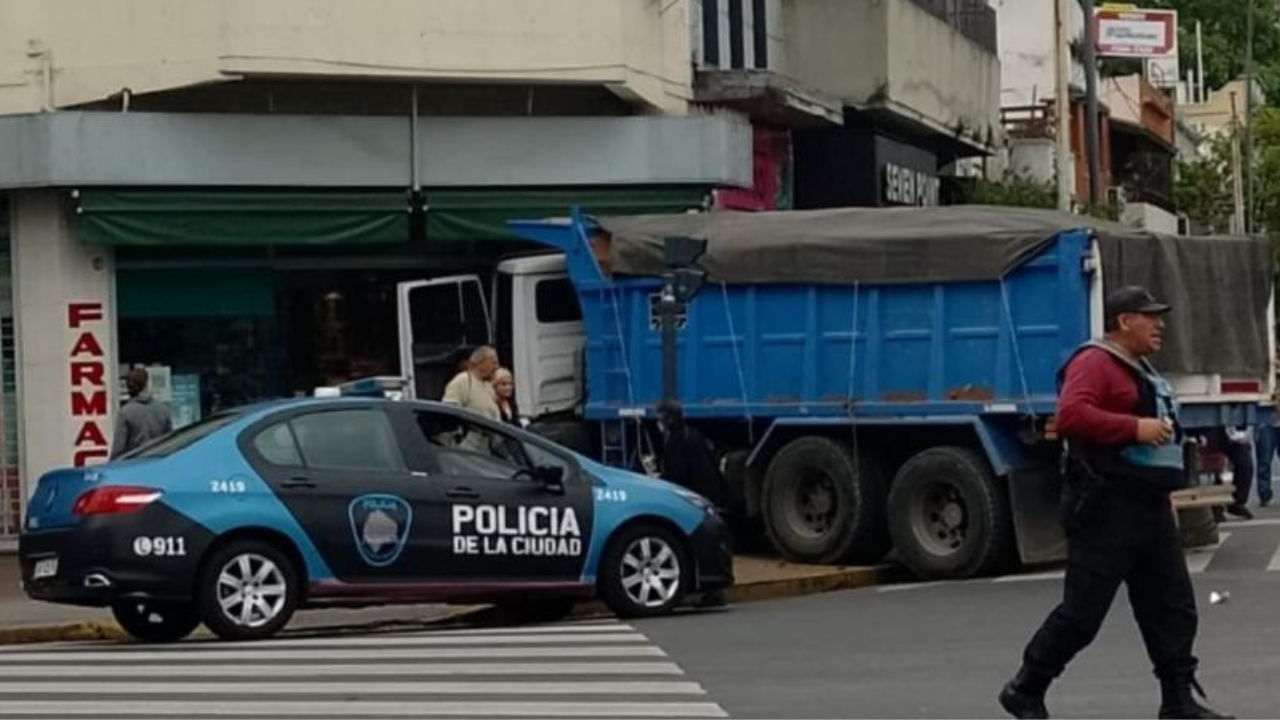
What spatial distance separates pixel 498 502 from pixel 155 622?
2304mm

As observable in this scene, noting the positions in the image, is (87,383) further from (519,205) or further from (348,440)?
(348,440)

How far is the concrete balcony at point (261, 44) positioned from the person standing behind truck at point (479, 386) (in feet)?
14.0

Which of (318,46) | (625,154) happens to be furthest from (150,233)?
(625,154)

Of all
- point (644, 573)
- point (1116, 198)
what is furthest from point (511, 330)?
point (1116, 198)

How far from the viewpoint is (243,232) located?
23.3m

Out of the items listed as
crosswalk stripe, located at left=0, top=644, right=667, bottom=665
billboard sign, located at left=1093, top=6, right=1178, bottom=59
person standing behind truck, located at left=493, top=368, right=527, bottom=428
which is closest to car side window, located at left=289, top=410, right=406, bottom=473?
crosswalk stripe, located at left=0, top=644, right=667, bottom=665

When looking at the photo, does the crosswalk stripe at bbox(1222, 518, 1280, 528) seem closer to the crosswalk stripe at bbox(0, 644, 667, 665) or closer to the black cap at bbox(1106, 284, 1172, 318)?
the crosswalk stripe at bbox(0, 644, 667, 665)

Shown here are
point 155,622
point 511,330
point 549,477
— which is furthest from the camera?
point 511,330

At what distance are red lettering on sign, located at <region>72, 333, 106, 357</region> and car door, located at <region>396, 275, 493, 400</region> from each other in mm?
3010

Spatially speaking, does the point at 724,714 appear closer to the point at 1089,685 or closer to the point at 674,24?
the point at 1089,685

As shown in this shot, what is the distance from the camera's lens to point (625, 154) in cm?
2452

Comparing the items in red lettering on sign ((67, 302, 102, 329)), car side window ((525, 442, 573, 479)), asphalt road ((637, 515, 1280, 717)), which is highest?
red lettering on sign ((67, 302, 102, 329))

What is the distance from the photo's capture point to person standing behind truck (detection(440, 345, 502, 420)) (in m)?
19.9

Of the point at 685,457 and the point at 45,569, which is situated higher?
the point at 685,457
